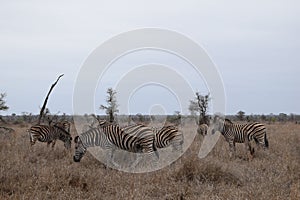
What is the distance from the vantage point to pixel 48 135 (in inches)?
538

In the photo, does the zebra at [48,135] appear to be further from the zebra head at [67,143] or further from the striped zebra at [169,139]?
the striped zebra at [169,139]

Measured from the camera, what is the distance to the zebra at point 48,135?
44.1 feet

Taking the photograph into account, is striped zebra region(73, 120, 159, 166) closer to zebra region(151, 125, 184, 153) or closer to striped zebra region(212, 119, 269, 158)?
zebra region(151, 125, 184, 153)

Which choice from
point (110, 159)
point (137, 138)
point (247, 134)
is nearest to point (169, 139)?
point (137, 138)

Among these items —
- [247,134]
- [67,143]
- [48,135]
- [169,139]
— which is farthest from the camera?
[48,135]

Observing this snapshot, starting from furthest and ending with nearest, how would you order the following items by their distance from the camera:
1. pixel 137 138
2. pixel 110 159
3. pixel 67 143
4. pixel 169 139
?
pixel 67 143, pixel 169 139, pixel 137 138, pixel 110 159

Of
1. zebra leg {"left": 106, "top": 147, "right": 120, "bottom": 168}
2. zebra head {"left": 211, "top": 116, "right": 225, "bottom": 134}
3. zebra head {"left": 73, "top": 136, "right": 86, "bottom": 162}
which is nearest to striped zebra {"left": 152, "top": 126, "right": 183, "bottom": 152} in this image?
zebra head {"left": 211, "top": 116, "right": 225, "bottom": 134}

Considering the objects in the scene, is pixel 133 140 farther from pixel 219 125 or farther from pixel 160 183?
pixel 219 125

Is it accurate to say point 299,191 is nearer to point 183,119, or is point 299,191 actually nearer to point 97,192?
point 97,192

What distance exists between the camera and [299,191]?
5977 mm

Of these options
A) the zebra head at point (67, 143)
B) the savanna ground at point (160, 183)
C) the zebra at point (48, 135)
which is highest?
the zebra at point (48, 135)

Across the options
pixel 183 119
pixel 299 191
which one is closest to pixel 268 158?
pixel 299 191

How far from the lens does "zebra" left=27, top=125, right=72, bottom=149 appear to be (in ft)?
44.1

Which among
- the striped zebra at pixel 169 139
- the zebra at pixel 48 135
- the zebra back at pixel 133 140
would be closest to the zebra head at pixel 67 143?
the zebra at pixel 48 135
